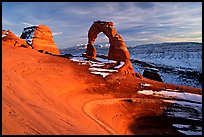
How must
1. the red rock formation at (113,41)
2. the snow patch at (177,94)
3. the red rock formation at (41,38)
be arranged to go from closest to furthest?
the snow patch at (177,94) < the red rock formation at (113,41) < the red rock formation at (41,38)

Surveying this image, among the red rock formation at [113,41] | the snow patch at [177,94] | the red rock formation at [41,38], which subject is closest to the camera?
the snow patch at [177,94]

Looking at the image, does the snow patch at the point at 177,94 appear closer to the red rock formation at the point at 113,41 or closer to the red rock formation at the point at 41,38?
the red rock formation at the point at 113,41

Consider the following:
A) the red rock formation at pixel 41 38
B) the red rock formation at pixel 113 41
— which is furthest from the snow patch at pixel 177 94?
the red rock formation at pixel 41 38

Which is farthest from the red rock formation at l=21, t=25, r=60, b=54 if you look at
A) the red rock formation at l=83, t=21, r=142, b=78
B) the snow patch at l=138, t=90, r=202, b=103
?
the snow patch at l=138, t=90, r=202, b=103

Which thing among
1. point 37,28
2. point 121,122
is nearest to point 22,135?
point 121,122

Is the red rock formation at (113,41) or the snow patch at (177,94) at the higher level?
the red rock formation at (113,41)

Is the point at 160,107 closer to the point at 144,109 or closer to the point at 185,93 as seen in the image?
the point at 144,109

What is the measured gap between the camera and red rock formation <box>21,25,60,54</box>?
89.8 ft

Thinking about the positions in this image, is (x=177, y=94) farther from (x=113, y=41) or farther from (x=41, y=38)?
(x=41, y=38)

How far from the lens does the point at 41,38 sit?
28469 millimetres

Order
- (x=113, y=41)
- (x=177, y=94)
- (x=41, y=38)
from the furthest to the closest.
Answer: (x=41, y=38)
(x=113, y=41)
(x=177, y=94)

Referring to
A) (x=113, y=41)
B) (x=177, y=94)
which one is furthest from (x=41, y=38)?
(x=177, y=94)

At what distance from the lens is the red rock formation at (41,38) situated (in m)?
27.4

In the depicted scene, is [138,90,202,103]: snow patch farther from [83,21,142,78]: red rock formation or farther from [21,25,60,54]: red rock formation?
[21,25,60,54]: red rock formation
